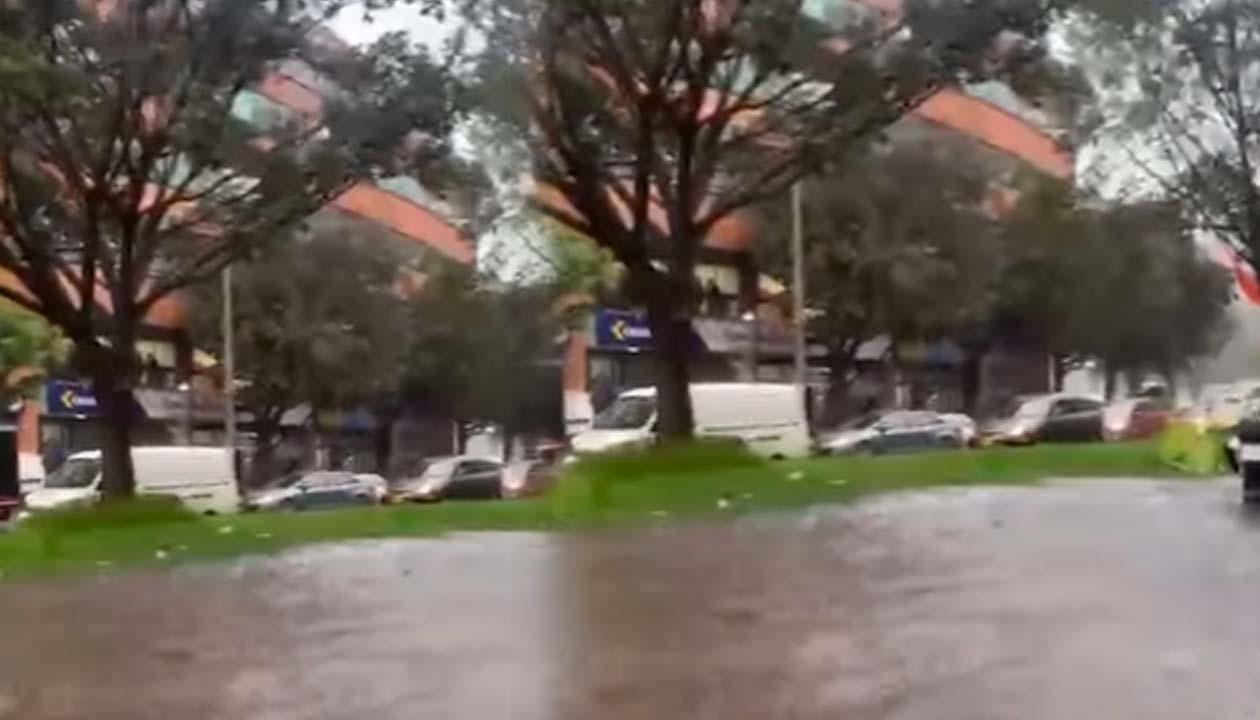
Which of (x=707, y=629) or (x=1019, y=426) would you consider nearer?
(x=707, y=629)

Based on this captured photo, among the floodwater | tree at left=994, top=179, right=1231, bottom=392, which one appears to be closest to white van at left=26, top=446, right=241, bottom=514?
the floodwater

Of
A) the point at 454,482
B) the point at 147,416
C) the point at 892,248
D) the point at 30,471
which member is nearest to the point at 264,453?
the point at 147,416

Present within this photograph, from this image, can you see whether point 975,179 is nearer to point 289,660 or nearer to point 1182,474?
point 1182,474

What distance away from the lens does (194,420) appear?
2533 cm

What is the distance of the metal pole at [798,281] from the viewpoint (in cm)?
2638

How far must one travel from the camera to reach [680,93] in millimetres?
24469

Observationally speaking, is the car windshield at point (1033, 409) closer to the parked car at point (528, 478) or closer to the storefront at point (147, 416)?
the parked car at point (528, 478)

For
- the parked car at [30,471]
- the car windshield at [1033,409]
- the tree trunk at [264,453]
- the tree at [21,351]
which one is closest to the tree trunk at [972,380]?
the car windshield at [1033,409]

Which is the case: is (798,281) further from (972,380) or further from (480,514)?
(480,514)

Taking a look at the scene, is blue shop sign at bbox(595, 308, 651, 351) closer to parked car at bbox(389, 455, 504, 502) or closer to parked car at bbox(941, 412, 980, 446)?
parked car at bbox(389, 455, 504, 502)

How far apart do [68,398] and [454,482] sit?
8.53 meters

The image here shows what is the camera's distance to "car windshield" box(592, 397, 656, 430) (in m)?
23.2

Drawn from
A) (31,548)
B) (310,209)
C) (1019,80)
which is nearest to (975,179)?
(1019,80)

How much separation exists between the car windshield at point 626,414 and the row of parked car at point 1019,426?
10.1 feet
